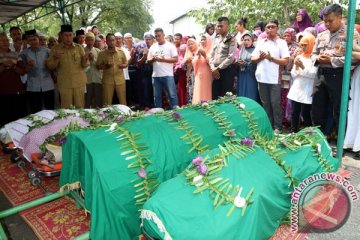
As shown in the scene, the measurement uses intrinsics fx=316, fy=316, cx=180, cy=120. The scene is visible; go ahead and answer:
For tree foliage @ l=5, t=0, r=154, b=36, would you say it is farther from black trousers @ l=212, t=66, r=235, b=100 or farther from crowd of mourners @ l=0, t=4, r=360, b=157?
black trousers @ l=212, t=66, r=235, b=100

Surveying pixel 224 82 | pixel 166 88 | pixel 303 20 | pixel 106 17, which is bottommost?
pixel 166 88

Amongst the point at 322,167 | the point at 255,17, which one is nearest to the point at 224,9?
the point at 255,17

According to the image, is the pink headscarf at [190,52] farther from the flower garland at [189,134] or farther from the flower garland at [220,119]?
the flower garland at [189,134]

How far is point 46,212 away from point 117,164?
129 cm

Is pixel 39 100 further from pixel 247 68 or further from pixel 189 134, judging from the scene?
pixel 189 134

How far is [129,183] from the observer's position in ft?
7.81

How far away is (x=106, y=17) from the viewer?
32344mm

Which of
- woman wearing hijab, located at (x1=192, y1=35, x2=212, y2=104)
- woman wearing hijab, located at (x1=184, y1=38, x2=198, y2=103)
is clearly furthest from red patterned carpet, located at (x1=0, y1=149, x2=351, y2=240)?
woman wearing hijab, located at (x1=184, y1=38, x2=198, y2=103)

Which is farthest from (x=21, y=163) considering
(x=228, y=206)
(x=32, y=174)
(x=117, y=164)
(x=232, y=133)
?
(x=228, y=206)

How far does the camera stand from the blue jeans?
6668 millimetres

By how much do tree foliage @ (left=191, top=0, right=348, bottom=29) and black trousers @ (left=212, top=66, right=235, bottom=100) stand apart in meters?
8.53

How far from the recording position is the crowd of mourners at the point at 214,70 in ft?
14.0

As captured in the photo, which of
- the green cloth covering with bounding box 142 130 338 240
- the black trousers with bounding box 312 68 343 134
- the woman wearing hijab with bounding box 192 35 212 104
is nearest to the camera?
the green cloth covering with bounding box 142 130 338 240

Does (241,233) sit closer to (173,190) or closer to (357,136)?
(173,190)
